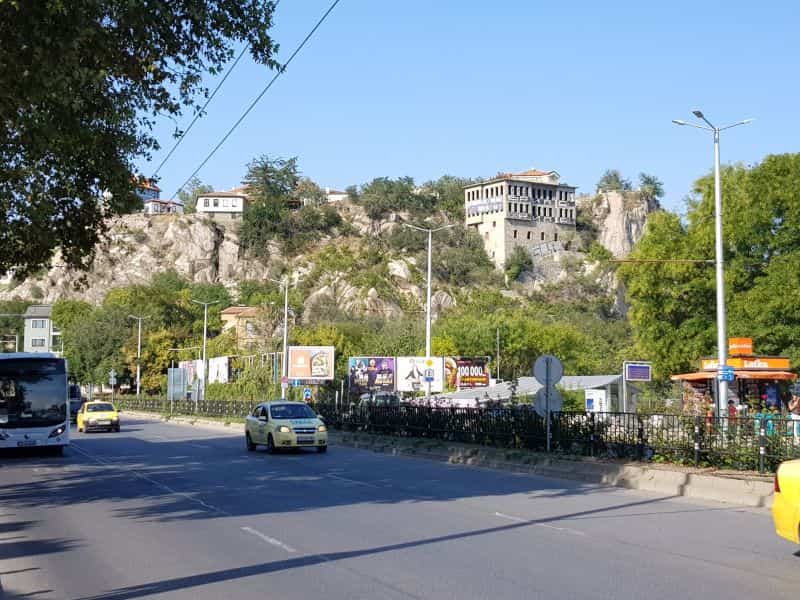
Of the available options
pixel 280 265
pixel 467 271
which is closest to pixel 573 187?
pixel 467 271

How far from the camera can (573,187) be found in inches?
7008

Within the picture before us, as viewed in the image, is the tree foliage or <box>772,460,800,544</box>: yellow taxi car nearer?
<box>772,460,800,544</box>: yellow taxi car

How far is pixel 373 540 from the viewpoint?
11.9 meters

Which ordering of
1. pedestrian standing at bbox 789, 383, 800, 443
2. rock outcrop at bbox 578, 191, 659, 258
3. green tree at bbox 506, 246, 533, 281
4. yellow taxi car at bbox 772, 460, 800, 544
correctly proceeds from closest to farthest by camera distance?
yellow taxi car at bbox 772, 460, 800, 544
pedestrian standing at bbox 789, 383, 800, 443
green tree at bbox 506, 246, 533, 281
rock outcrop at bbox 578, 191, 659, 258

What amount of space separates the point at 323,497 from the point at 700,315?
3982 cm

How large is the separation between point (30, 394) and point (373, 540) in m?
19.1

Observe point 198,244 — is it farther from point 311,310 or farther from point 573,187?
point 573,187

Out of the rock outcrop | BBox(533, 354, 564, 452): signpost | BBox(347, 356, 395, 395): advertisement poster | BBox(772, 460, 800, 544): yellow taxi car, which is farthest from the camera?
the rock outcrop

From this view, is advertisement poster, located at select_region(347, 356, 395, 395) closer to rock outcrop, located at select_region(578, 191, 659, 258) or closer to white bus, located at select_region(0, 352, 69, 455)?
white bus, located at select_region(0, 352, 69, 455)

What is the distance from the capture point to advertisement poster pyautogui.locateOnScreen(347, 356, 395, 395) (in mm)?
58781

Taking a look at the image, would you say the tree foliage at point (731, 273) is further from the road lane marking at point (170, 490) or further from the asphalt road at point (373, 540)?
the road lane marking at point (170, 490)

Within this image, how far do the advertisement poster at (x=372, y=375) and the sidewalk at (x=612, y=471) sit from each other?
28.6 metres

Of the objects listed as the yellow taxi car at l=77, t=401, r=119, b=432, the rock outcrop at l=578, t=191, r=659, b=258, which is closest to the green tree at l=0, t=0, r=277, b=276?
the yellow taxi car at l=77, t=401, r=119, b=432

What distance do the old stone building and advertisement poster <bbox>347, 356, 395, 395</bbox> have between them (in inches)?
4167
